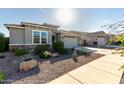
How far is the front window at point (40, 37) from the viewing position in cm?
1140

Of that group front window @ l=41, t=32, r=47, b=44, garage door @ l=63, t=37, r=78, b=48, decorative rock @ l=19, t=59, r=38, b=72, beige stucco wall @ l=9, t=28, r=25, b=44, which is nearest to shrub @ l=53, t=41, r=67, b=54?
front window @ l=41, t=32, r=47, b=44

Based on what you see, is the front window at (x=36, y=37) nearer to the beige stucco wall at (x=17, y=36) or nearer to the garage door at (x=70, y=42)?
the beige stucco wall at (x=17, y=36)

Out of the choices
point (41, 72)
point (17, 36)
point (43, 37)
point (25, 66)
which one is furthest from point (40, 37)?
point (41, 72)

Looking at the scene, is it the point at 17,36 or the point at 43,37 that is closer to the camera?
the point at 17,36

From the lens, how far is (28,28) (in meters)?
10.9

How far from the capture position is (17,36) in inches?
424

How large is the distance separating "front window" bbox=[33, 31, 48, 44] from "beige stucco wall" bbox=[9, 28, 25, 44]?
1074 millimetres

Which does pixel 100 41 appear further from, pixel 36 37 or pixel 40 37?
pixel 36 37

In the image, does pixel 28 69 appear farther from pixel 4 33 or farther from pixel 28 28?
pixel 4 33

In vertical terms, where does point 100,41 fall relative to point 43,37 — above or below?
below

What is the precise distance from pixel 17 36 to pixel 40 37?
2.07 metres

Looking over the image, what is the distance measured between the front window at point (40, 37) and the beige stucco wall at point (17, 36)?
1.07 metres
